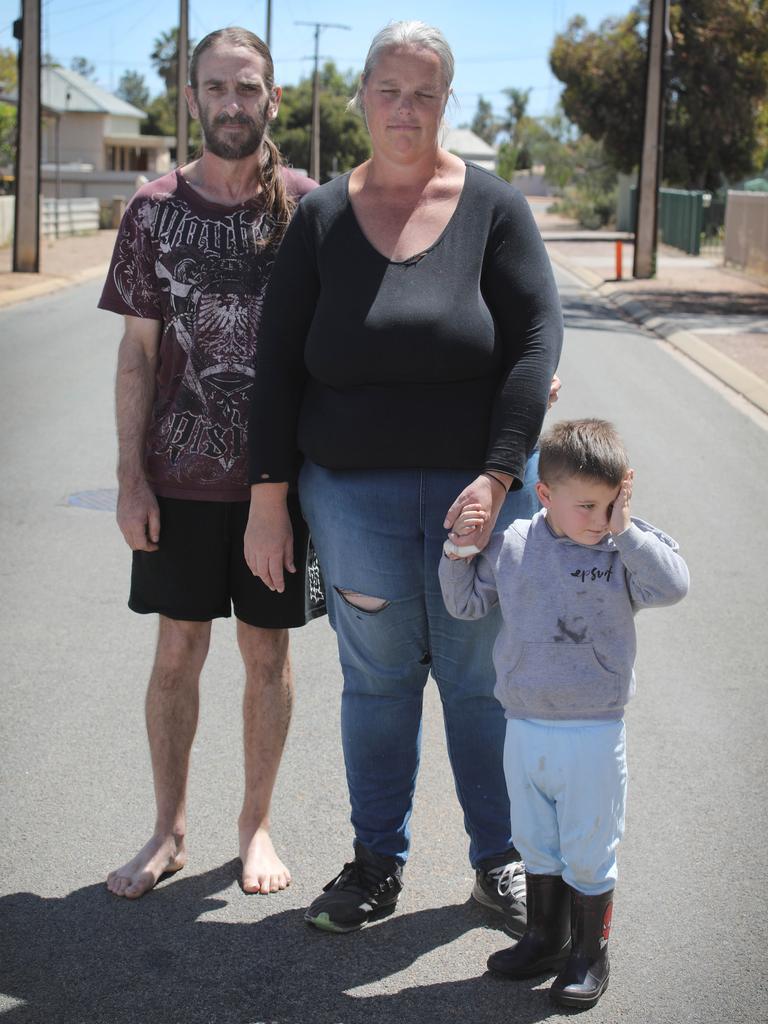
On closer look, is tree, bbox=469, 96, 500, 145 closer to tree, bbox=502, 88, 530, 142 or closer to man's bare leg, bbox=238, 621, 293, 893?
tree, bbox=502, 88, 530, 142

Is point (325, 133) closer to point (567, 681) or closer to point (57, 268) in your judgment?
point (57, 268)

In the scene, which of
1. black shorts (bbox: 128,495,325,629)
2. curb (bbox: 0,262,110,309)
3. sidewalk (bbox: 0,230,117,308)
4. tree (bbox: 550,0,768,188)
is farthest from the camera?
tree (bbox: 550,0,768,188)

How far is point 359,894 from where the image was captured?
3336mm

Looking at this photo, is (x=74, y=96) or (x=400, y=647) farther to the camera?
(x=74, y=96)

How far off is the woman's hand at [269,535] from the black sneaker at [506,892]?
2.96ft

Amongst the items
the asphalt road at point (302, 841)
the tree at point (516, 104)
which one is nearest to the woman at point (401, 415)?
the asphalt road at point (302, 841)

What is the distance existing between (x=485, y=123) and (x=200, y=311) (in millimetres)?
199876

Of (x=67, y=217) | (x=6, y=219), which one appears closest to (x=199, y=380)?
(x=6, y=219)

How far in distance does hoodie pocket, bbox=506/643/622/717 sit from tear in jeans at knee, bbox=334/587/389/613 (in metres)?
0.41

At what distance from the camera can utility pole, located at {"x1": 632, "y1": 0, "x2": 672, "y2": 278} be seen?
25.8 metres

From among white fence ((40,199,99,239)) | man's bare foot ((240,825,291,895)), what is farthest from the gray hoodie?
white fence ((40,199,99,239))

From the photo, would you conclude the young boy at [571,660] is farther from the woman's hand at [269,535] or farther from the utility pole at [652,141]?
the utility pole at [652,141]

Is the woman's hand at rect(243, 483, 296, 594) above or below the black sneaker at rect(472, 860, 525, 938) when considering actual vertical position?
above

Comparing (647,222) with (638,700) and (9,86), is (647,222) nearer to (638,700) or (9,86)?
(638,700)
